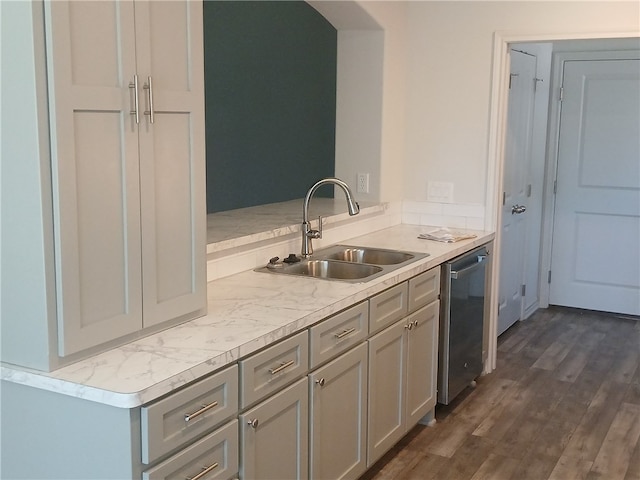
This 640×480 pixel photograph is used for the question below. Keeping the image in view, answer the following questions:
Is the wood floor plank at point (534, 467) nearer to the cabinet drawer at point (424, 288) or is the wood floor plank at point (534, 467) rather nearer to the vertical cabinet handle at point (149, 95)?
the cabinet drawer at point (424, 288)

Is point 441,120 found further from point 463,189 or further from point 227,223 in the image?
point 227,223

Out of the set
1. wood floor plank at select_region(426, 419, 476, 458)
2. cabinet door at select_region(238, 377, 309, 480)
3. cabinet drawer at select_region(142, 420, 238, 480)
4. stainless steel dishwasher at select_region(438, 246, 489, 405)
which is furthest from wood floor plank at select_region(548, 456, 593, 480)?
cabinet drawer at select_region(142, 420, 238, 480)

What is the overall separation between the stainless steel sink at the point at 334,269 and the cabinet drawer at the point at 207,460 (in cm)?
121

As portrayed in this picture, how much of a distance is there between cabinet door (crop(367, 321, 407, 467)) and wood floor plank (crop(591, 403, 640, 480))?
91 cm

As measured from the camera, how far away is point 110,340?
1991mm

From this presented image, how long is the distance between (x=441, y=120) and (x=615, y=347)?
6.75ft

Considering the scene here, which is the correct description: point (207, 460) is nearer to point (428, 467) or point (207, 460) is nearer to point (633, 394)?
point (428, 467)

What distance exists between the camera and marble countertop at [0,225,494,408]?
5.88ft

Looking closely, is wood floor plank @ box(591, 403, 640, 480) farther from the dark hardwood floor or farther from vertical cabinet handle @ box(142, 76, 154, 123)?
vertical cabinet handle @ box(142, 76, 154, 123)

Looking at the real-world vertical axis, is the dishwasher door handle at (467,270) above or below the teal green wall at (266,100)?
below

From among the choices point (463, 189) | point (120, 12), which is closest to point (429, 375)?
point (463, 189)

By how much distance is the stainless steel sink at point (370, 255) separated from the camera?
350 centimetres

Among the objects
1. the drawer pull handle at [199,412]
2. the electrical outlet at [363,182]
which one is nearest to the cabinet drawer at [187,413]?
the drawer pull handle at [199,412]

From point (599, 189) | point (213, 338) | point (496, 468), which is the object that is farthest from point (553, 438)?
point (599, 189)
